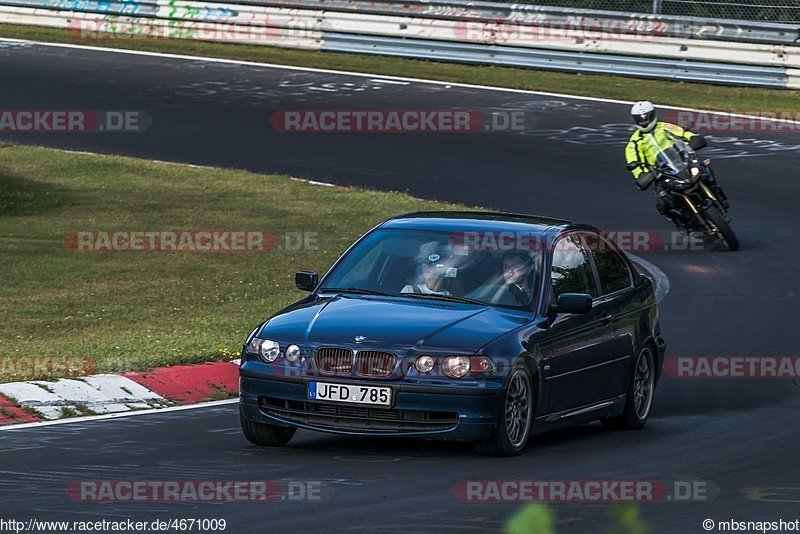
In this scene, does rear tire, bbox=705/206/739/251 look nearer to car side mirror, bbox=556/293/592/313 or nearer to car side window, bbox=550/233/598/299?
car side window, bbox=550/233/598/299

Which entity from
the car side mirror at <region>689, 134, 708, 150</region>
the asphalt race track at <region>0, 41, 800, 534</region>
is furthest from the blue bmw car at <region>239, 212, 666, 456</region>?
the car side mirror at <region>689, 134, 708, 150</region>

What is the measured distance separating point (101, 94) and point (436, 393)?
2016cm

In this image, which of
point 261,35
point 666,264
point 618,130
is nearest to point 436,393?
point 666,264

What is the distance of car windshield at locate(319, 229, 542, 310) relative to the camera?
9602mm

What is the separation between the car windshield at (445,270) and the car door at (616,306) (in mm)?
752

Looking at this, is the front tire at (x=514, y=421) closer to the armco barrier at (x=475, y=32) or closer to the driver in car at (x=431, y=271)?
the driver in car at (x=431, y=271)

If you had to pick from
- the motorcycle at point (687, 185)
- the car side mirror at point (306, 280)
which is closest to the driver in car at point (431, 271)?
the car side mirror at point (306, 280)

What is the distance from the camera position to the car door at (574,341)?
9.47 metres

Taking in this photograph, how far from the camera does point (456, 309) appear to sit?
30.6 ft

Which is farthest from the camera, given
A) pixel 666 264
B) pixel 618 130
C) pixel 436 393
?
pixel 618 130

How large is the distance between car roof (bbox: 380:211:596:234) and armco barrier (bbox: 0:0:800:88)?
18.6 metres

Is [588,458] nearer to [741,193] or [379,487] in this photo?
[379,487]

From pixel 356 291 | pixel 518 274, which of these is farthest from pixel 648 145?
pixel 356 291

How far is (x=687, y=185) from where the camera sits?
1928cm
